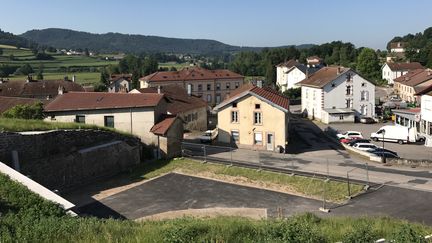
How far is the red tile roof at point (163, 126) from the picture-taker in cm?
3372

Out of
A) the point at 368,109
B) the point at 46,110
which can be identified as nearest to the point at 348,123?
the point at 368,109

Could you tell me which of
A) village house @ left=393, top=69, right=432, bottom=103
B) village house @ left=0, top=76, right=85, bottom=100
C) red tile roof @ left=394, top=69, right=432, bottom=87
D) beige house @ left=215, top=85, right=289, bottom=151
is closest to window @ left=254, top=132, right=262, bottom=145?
beige house @ left=215, top=85, right=289, bottom=151

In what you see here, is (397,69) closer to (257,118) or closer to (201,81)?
(201,81)

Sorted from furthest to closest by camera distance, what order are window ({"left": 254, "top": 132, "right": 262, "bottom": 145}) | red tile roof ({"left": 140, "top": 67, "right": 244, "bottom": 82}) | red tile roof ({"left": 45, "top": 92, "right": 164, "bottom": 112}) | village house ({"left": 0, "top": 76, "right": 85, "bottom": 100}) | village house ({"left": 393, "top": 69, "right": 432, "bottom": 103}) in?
red tile roof ({"left": 140, "top": 67, "right": 244, "bottom": 82}) → village house ({"left": 393, "top": 69, "right": 432, "bottom": 103}) → village house ({"left": 0, "top": 76, "right": 85, "bottom": 100}) → window ({"left": 254, "top": 132, "right": 262, "bottom": 145}) → red tile roof ({"left": 45, "top": 92, "right": 164, "bottom": 112})

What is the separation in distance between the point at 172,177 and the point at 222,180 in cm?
338

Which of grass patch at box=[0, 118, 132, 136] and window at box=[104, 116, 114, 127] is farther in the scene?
window at box=[104, 116, 114, 127]

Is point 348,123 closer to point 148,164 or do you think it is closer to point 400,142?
point 400,142

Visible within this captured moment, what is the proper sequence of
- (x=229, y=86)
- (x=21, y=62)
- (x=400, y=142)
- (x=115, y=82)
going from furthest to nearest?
(x=21, y=62) < (x=115, y=82) < (x=229, y=86) < (x=400, y=142)

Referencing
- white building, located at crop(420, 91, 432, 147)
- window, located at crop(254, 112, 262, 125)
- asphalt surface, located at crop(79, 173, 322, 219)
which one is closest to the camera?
asphalt surface, located at crop(79, 173, 322, 219)

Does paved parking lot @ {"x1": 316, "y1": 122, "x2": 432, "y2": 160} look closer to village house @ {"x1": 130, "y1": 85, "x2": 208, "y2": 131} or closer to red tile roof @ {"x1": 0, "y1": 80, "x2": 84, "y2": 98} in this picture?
village house @ {"x1": 130, "y1": 85, "x2": 208, "y2": 131}

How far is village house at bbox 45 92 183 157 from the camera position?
1371 inches

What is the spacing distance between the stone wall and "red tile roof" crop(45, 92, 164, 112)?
4.05 metres

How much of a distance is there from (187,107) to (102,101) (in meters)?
12.2

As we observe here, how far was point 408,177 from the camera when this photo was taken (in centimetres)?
2700
